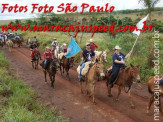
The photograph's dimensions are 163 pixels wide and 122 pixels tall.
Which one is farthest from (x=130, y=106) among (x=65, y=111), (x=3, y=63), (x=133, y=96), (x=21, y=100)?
(x=3, y=63)

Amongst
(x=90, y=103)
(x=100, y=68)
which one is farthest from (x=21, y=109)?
(x=100, y=68)

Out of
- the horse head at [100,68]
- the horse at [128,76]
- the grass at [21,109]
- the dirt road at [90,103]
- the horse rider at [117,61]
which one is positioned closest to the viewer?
the grass at [21,109]

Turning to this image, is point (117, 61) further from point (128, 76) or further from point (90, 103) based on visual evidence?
point (90, 103)

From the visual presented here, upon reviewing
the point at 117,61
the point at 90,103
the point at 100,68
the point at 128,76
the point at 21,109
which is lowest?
the point at 90,103

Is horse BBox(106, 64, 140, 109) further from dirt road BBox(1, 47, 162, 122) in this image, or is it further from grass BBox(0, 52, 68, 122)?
grass BBox(0, 52, 68, 122)

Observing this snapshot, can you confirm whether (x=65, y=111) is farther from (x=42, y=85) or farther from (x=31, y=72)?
(x=31, y=72)

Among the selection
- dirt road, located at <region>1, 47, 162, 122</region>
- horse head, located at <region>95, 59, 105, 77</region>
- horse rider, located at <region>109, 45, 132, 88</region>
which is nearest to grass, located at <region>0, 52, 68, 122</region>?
dirt road, located at <region>1, 47, 162, 122</region>

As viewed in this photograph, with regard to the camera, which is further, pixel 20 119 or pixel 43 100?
pixel 43 100

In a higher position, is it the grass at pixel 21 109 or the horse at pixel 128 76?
the horse at pixel 128 76

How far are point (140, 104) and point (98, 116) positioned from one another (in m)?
2.22

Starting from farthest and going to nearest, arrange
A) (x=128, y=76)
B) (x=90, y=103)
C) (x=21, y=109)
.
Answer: (x=90, y=103) < (x=128, y=76) < (x=21, y=109)

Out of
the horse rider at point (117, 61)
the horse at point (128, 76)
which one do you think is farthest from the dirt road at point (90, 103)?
the horse rider at point (117, 61)

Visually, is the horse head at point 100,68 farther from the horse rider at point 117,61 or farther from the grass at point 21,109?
the grass at point 21,109

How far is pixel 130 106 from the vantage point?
736 cm
